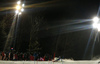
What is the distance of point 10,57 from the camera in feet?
37.7

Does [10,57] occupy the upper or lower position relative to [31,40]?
lower

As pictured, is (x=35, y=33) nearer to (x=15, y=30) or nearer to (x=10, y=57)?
(x=15, y=30)

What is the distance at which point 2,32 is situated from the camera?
15.6 metres

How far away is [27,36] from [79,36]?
433 inches

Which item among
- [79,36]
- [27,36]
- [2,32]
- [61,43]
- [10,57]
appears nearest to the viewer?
[10,57]

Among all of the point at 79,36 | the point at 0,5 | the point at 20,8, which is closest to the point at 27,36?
the point at 0,5

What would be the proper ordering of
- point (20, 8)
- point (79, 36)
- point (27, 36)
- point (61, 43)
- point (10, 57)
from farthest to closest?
point (79, 36)
point (61, 43)
point (27, 36)
point (10, 57)
point (20, 8)

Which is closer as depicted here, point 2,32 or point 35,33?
point 2,32

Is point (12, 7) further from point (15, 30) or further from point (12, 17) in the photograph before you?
point (15, 30)

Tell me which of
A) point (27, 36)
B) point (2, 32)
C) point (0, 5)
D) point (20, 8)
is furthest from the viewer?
point (27, 36)

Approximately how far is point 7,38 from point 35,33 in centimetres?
464

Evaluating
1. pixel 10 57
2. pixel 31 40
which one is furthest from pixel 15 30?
pixel 10 57

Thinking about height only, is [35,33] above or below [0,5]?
below

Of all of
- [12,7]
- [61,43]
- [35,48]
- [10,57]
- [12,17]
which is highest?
[12,7]
